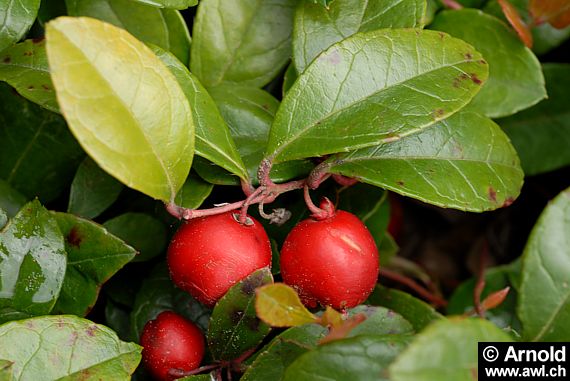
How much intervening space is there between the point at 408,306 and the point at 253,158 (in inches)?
13.5

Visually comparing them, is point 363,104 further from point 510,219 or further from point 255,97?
point 510,219

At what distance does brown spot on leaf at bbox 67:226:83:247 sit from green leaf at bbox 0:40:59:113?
0.65 feet

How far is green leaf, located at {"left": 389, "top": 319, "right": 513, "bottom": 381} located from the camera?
68cm

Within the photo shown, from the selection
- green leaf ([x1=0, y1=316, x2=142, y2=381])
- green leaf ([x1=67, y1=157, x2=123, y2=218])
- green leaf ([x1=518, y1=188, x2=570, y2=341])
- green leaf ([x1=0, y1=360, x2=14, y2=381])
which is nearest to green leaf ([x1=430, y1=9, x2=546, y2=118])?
green leaf ([x1=518, y1=188, x2=570, y2=341])

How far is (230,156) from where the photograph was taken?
0.99 meters

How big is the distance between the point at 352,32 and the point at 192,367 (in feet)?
1.74

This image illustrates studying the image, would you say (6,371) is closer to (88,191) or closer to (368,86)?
(88,191)

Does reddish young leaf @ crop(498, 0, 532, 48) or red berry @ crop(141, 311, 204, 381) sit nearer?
red berry @ crop(141, 311, 204, 381)

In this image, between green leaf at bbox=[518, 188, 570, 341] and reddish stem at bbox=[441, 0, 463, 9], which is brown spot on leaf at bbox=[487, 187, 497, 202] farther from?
reddish stem at bbox=[441, 0, 463, 9]

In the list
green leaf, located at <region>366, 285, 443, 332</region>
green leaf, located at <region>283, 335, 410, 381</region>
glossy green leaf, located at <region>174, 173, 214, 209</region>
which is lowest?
green leaf, located at <region>366, 285, 443, 332</region>

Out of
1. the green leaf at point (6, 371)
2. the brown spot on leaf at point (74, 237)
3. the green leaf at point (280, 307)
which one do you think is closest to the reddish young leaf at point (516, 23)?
the green leaf at point (280, 307)

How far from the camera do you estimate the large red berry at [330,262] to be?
36.9 inches

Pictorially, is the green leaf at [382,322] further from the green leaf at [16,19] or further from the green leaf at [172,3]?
the green leaf at [16,19]

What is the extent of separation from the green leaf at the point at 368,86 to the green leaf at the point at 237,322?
0.58 ft
